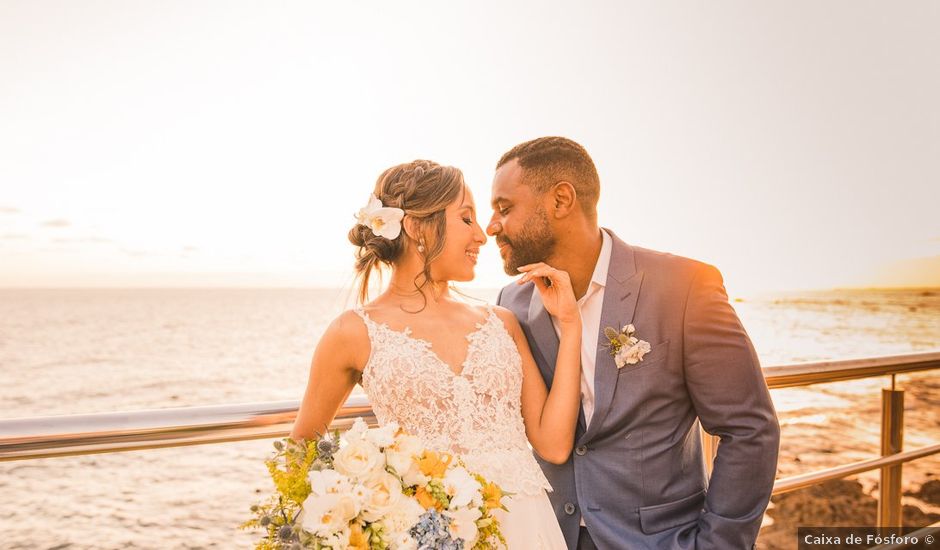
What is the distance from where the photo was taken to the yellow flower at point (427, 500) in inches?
50.1

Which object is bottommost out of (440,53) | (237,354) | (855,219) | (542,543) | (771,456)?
(237,354)

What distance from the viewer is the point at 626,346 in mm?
2010

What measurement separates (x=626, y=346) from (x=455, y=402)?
0.60m

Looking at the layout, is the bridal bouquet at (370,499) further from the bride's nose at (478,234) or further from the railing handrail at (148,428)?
the bride's nose at (478,234)

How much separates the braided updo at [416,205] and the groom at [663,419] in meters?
0.52

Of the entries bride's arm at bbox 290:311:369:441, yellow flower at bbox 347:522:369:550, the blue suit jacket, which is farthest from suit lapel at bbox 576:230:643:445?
yellow flower at bbox 347:522:369:550

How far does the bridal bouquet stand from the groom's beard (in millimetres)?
1163

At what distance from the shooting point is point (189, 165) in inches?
1241

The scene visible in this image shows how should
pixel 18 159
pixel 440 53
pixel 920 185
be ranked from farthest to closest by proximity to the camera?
pixel 18 159 → pixel 920 185 → pixel 440 53

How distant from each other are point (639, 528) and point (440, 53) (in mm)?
8544

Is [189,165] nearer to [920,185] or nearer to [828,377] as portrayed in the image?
[920,185]

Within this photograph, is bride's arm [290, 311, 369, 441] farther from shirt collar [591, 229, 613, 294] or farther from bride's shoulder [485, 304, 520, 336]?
shirt collar [591, 229, 613, 294]

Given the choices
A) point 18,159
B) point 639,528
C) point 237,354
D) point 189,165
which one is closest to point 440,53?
point 639,528

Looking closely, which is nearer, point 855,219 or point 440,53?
point 440,53
